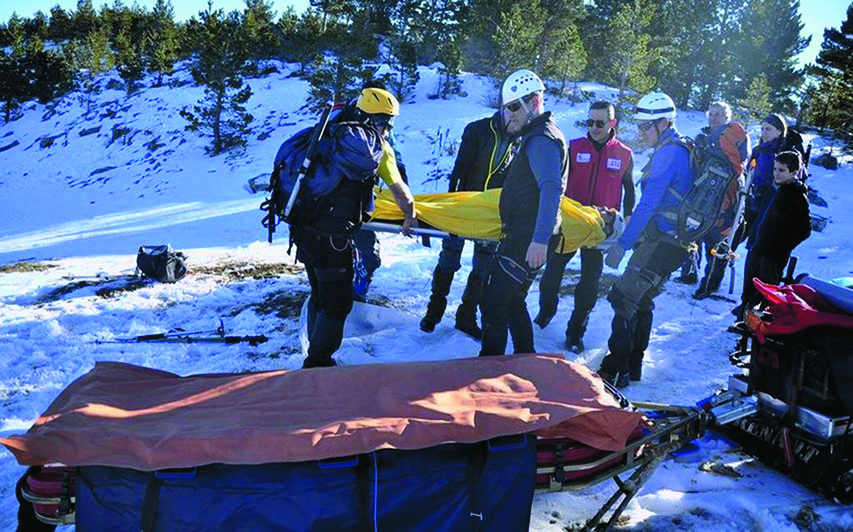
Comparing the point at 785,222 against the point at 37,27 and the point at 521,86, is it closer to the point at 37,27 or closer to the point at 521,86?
the point at 521,86

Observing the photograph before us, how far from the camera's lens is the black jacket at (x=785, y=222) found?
5.37 metres

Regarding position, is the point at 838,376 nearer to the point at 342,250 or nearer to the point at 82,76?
the point at 342,250

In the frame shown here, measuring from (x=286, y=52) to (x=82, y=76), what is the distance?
19157 millimetres

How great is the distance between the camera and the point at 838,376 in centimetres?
291

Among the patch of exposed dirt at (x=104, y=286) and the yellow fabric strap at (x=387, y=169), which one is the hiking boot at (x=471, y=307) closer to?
the yellow fabric strap at (x=387, y=169)

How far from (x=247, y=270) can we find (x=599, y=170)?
4.83 meters

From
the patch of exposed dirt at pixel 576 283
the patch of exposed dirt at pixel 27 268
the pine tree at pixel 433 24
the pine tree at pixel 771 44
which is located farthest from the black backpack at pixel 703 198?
the pine tree at pixel 771 44

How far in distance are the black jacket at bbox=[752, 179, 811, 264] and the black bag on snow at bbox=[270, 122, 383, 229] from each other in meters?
4.07

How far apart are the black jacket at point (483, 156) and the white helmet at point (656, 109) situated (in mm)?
1211

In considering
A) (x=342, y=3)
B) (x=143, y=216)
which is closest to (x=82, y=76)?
(x=342, y=3)

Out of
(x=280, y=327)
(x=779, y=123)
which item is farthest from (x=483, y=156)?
(x=779, y=123)

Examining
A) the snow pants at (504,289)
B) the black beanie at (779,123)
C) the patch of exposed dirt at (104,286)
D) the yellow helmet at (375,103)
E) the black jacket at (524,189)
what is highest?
the black beanie at (779,123)

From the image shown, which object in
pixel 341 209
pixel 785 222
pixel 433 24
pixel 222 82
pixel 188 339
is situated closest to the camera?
pixel 341 209

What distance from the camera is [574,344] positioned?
5.50 m
